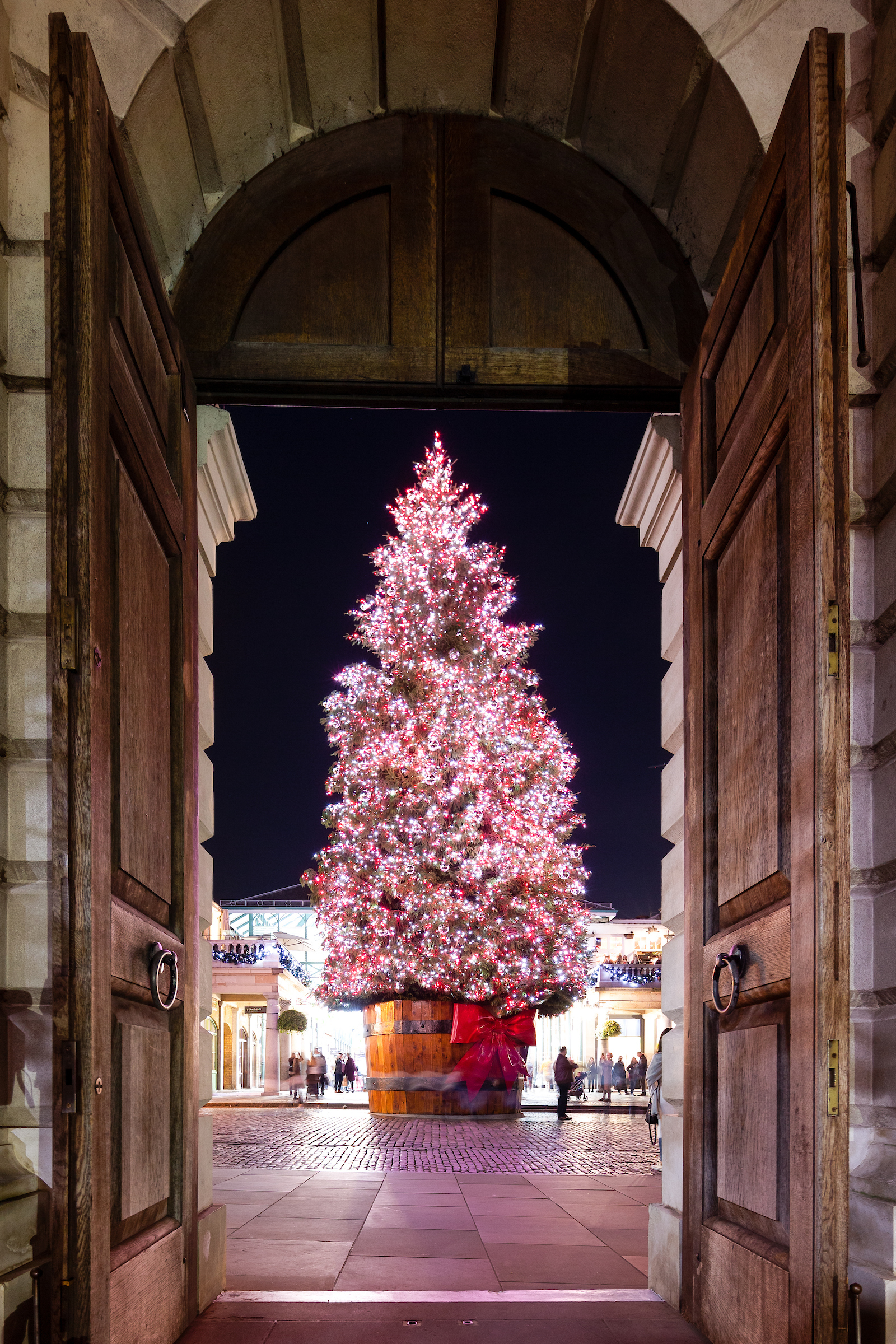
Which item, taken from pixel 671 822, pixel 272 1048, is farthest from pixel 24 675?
pixel 272 1048

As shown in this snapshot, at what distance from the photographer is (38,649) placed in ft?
11.7

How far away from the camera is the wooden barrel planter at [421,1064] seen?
18.7 meters

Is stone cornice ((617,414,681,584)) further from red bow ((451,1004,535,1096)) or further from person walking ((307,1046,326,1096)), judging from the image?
person walking ((307,1046,326,1096))

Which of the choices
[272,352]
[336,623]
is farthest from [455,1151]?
[336,623]

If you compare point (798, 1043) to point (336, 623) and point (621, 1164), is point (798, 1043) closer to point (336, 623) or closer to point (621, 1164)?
point (621, 1164)

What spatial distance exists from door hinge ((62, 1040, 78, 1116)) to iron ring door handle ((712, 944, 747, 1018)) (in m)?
1.91

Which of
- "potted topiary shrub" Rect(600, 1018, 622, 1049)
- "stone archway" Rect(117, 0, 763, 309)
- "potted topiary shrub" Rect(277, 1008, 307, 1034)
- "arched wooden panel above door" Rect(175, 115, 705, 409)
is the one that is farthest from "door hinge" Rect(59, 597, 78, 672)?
"potted topiary shrub" Rect(600, 1018, 622, 1049)

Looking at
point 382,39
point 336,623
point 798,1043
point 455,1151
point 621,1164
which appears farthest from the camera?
point 336,623

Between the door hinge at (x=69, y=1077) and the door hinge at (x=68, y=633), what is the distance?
92cm

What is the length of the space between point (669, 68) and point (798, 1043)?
373 centimetres

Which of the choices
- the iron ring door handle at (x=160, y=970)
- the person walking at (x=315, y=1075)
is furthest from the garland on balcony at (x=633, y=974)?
the iron ring door handle at (x=160, y=970)

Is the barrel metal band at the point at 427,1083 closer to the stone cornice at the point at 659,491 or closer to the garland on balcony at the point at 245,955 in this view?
the stone cornice at the point at 659,491

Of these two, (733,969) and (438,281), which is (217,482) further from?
(733,969)

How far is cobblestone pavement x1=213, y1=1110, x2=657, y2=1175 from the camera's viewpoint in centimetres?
1191
